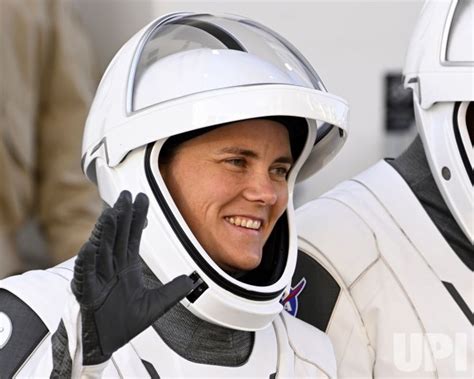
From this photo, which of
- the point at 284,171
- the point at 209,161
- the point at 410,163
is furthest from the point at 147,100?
the point at 410,163

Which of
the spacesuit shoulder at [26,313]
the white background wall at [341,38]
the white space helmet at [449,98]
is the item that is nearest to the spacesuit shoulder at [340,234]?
the white space helmet at [449,98]

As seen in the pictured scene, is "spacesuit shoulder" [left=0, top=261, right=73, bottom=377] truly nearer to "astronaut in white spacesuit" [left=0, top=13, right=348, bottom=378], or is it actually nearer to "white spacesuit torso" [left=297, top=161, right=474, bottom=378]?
"astronaut in white spacesuit" [left=0, top=13, right=348, bottom=378]

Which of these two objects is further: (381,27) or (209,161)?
(381,27)

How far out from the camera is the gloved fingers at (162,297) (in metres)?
1.92

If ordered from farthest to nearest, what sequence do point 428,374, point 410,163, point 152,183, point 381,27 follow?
point 381,27 → point 410,163 → point 428,374 → point 152,183

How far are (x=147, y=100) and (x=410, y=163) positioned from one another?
70 cm

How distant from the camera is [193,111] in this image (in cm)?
217

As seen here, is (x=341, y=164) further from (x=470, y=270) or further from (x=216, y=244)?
(x=216, y=244)

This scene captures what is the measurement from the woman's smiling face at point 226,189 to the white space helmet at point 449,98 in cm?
47

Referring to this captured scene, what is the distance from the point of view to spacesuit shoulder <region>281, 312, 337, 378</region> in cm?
233

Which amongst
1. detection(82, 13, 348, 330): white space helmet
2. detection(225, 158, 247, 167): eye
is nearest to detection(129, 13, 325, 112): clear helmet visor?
detection(82, 13, 348, 330): white space helmet

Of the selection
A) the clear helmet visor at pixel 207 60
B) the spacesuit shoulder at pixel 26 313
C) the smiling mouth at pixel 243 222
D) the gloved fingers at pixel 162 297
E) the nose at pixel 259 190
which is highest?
the clear helmet visor at pixel 207 60

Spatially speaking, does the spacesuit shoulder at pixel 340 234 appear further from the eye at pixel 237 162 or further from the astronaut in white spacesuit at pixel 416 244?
the eye at pixel 237 162

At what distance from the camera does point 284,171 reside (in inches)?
93.5
